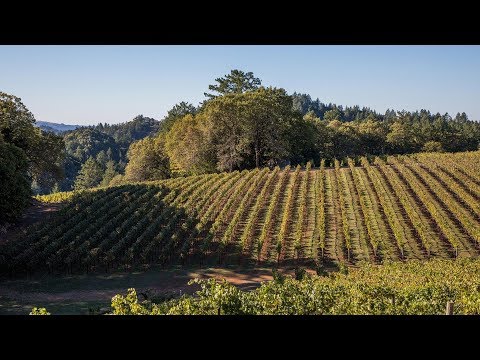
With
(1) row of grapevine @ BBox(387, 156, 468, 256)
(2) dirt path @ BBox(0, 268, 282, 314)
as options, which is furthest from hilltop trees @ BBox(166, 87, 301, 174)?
(2) dirt path @ BBox(0, 268, 282, 314)

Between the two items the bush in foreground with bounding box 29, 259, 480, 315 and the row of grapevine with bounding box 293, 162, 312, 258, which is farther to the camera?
the row of grapevine with bounding box 293, 162, 312, 258

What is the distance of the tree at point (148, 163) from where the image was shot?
1829 inches

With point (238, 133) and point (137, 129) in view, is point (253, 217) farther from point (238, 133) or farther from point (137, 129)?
point (137, 129)

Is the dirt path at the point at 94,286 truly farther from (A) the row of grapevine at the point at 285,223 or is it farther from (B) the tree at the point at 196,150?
(B) the tree at the point at 196,150

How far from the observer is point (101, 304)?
1593cm

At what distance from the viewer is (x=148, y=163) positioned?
155 feet

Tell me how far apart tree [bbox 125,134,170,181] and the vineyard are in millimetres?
11839

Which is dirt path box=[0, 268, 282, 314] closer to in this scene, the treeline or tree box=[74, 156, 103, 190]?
the treeline

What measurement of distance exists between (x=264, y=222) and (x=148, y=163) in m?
24.9

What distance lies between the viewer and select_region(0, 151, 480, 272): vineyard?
68.4 ft

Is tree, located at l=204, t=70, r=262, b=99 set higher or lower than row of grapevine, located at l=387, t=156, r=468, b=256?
higher
